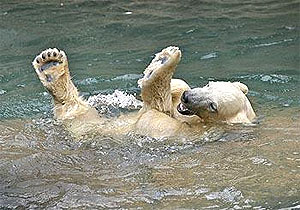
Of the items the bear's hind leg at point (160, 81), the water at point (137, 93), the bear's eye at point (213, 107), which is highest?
the bear's hind leg at point (160, 81)

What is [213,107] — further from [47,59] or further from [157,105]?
[47,59]

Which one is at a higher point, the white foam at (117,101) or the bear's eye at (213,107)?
the bear's eye at (213,107)

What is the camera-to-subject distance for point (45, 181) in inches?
143

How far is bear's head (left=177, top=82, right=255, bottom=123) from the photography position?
4.31 meters

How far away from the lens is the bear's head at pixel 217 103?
431 cm

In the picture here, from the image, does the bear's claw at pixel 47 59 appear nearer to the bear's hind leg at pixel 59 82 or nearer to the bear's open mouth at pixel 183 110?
the bear's hind leg at pixel 59 82

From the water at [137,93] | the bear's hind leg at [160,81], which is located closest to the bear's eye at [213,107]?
the water at [137,93]

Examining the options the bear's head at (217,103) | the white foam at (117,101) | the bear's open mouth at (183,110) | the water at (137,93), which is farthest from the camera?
the white foam at (117,101)

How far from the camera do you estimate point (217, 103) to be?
14.3 ft

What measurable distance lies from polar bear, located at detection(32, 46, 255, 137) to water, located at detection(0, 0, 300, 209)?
0.10 meters

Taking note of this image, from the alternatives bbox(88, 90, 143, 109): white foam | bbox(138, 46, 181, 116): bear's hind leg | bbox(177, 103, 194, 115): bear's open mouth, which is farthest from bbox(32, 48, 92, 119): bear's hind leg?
bbox(177, 103, 194, 115): bear's open mouth

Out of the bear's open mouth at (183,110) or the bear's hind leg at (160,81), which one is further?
the bear's open mouth at (183,110)

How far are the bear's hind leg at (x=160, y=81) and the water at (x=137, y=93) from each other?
0.32 m

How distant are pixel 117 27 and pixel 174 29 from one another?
0.68m
